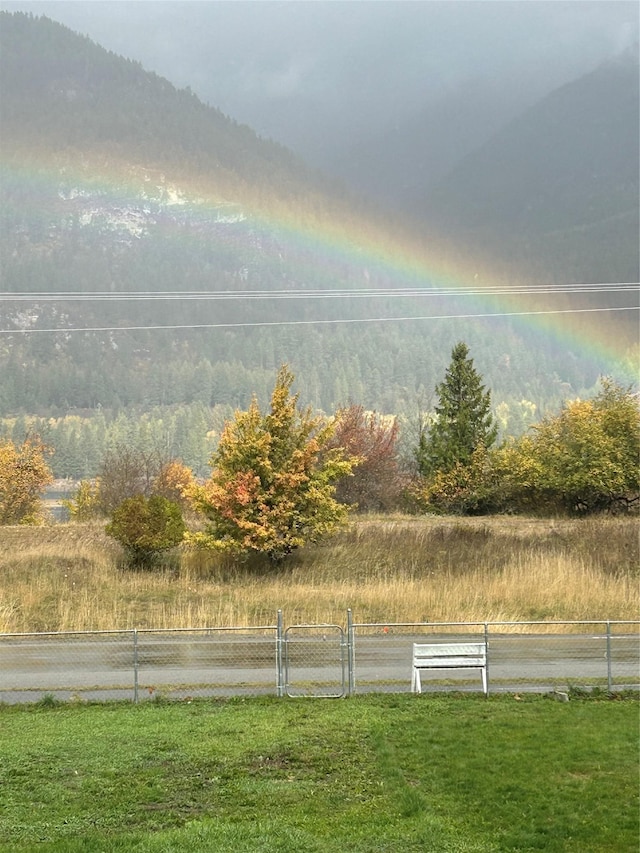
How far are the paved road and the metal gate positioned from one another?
27mm

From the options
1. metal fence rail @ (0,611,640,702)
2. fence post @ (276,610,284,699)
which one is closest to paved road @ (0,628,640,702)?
metal fence rail @ (0,611,640,702)

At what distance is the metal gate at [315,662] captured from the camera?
56.8 ft

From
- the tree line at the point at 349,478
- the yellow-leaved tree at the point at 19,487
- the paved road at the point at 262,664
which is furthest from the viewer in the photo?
the yellow-leaved tree at the point at 19,487

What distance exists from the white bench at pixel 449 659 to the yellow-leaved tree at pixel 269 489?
20.0m

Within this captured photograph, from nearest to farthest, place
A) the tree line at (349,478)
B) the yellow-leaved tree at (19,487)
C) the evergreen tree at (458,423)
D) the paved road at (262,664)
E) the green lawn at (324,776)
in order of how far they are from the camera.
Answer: the green lawn at (324,776) < the paved road at (262,664) < the tree line at (349,478) < the evergreen tree at (458,423) < the yellow-leaved tree at (19,487)

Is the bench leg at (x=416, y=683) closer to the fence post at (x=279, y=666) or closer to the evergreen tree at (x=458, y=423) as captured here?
the fence post at (x=279, y=666)

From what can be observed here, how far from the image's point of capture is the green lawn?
9.14 m

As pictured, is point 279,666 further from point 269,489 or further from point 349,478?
point 349,478

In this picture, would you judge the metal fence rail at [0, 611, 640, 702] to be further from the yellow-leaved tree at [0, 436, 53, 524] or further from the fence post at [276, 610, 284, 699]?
the yellow-leaved tree at [0, 436, 53, 524]

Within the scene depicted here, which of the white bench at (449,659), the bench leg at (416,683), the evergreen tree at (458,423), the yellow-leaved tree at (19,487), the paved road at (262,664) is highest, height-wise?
the evergreen tree at (458,423)

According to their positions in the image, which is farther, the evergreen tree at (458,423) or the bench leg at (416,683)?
the evergreen tree at (458,423)

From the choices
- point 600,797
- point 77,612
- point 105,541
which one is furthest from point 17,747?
point 105,541

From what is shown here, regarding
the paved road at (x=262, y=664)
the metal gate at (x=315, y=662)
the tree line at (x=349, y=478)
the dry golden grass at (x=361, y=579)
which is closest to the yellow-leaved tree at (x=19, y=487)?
the tree line at (x=349, y=478)

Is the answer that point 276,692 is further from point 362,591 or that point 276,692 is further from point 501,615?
point 362,591
